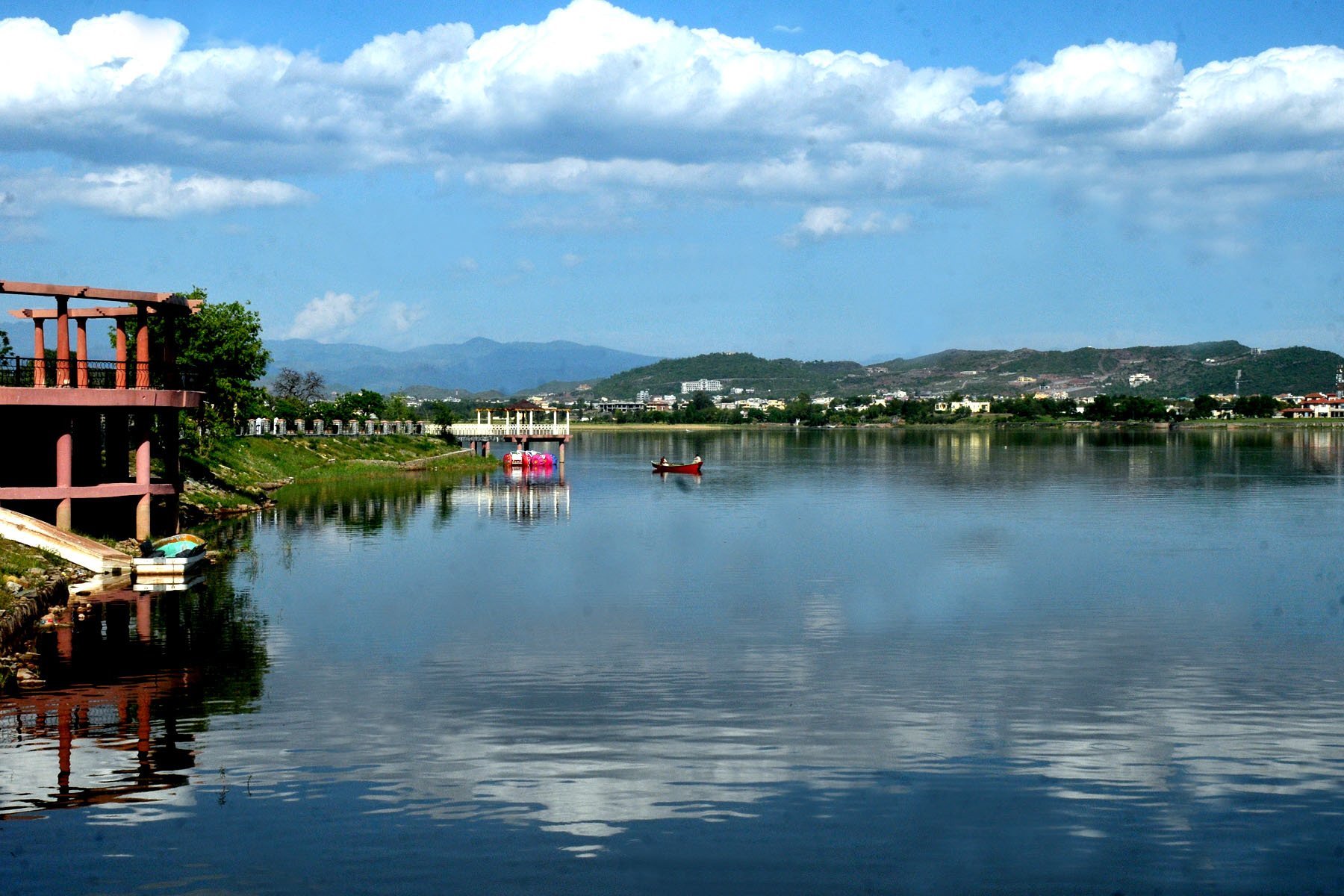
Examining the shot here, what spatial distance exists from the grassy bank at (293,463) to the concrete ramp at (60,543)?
2618cm

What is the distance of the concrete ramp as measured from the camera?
45406mm

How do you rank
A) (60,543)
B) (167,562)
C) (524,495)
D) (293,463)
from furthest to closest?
(293,463)
(524,495)
(167,562)
(60,543)

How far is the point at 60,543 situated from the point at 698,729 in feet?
96.8

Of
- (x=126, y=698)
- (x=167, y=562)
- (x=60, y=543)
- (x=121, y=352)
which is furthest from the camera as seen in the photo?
(x=121, y=352)

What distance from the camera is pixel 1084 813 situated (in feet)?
71.2

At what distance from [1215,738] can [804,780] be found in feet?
29.2

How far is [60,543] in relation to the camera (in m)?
46.2

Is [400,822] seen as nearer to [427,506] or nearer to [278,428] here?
[427,506]

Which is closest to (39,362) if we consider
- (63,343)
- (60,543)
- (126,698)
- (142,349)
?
(63,343)

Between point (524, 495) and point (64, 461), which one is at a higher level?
point (64, 461)

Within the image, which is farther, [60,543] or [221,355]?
[221,355]

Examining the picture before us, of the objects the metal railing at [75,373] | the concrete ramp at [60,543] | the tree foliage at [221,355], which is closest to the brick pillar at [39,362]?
the metal railing at [75,373]

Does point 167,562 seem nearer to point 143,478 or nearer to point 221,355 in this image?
point 143,478

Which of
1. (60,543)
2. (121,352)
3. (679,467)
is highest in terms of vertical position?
(121,352)
